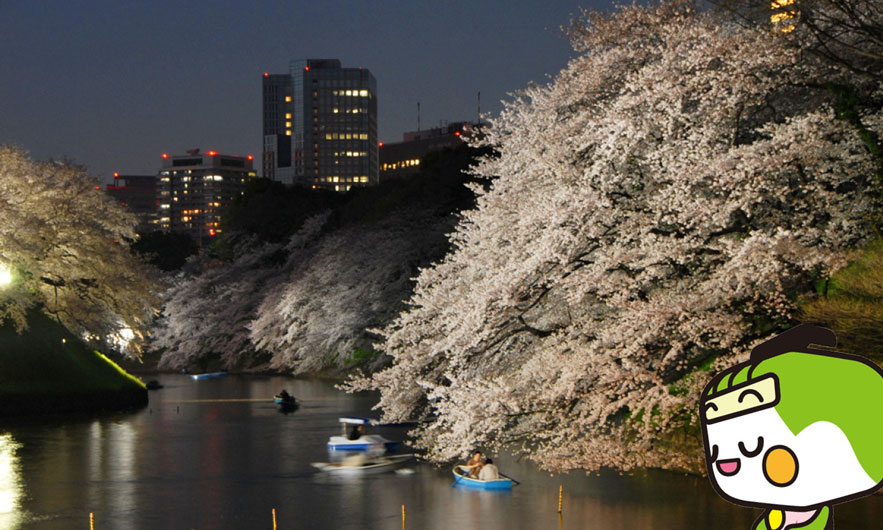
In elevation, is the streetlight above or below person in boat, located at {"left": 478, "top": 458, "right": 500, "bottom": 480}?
above

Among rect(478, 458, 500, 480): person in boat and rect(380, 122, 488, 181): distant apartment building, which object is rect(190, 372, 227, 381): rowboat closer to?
rect(478, 458, 500, 480): person in boat

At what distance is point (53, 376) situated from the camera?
133 feet

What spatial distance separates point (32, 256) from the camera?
36750mm

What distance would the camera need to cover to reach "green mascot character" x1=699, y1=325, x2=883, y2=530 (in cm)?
544

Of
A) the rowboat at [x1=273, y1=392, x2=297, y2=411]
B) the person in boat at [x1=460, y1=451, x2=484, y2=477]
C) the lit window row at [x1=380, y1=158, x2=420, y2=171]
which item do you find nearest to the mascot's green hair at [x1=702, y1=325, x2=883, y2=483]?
the person in boat at [x1=460, y1=451, x2=484, y2=477]

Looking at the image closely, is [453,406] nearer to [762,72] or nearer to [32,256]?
[762,72]

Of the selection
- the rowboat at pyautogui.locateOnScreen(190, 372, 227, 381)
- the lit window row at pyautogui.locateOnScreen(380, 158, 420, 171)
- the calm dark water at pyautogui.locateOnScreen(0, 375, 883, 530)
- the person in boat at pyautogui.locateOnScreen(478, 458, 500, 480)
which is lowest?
the calm dark water at pyautogui.locateOnScreen(0, 375, 883, 530)

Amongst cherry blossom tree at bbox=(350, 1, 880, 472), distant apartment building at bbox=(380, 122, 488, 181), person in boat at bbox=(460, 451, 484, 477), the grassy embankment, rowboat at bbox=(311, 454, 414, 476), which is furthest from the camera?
distant apartment building at bbox=(380, 122, 488, 181)

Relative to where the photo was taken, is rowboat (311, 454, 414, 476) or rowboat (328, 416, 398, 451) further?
rowboat (328, 416, 398, 451)

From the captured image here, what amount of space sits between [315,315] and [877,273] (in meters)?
43.5

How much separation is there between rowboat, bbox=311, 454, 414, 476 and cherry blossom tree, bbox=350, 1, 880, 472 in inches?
191

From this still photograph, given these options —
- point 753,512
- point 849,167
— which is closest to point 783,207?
point 849,167

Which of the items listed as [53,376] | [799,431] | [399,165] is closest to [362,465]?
[53,376]

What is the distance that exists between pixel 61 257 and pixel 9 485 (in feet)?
58.8
